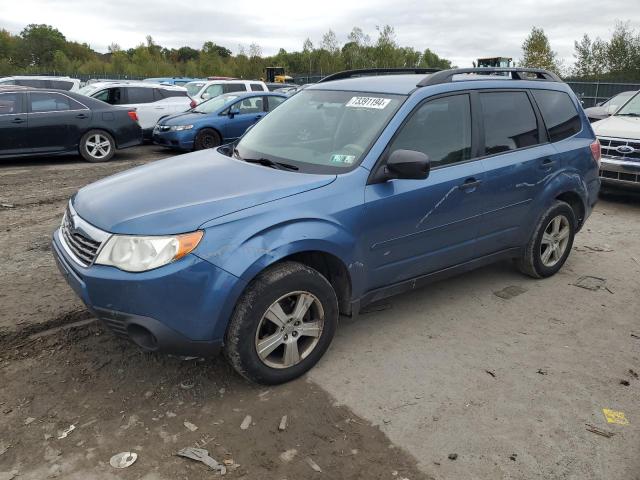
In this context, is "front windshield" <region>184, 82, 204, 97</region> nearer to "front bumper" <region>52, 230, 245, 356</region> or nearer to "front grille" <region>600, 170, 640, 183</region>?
"front grille" <region>600, 170, 640, 183</region>

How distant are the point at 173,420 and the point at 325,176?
1.67 metres

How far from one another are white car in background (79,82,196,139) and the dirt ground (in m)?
9.97

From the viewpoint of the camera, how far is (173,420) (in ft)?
9.99

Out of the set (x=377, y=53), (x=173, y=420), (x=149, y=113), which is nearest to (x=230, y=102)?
(x=149, y=113)

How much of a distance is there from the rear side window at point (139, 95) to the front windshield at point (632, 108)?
10.7 metres

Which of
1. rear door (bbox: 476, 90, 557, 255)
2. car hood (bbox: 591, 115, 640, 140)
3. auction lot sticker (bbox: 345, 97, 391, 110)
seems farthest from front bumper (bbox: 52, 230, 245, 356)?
car hood (bbox: 591, 115, 640, 140)

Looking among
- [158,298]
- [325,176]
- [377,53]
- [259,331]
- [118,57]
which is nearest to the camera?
[158,298]

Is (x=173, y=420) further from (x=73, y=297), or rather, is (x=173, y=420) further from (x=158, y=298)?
(x=73, y=297)

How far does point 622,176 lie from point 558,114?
3.68 m

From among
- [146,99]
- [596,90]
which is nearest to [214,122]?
[146,99]

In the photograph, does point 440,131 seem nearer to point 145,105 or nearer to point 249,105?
point 249,105

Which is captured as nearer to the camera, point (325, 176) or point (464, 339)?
point (325, 176)

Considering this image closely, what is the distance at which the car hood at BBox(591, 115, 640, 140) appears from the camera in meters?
7.90

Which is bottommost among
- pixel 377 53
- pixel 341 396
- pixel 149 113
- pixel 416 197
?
pixel 341 396
